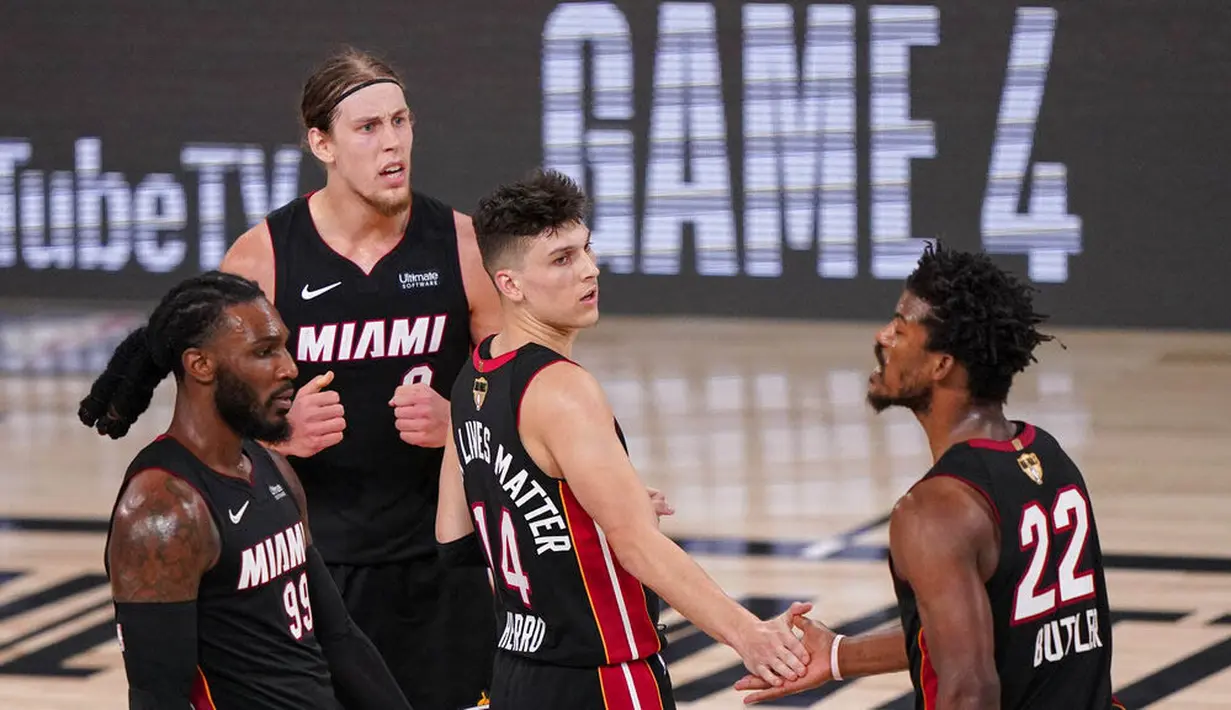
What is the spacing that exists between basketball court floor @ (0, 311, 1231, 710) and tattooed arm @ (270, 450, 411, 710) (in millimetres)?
2042

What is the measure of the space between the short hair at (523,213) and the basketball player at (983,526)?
2.27ft

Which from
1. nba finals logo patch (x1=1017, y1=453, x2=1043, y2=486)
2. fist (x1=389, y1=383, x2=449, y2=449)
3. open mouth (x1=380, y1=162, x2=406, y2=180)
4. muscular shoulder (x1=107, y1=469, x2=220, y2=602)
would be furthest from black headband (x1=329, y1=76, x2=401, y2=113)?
nba finals logo patch (x1=1017, y1=453, x2=1043, y2=486)

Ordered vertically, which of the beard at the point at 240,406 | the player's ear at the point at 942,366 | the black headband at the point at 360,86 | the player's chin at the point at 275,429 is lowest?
the player's chin at the point at 275,429

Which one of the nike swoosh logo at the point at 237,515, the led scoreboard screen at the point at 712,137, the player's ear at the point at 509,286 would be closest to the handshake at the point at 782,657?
the player's ear at the point at 509,286

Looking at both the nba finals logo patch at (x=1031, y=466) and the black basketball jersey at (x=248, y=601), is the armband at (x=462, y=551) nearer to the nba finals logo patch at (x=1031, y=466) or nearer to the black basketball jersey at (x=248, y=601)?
the black basketball jersey at (x=248, y=601)

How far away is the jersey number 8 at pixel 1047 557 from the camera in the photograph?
3.26 m

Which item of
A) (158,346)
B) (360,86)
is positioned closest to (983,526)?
(158,346)

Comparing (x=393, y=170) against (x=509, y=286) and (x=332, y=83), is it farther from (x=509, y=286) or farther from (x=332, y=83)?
(x=509, y=286)

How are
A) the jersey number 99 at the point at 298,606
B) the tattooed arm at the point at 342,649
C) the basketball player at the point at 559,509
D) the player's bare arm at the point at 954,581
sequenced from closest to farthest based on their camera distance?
the player's bare arm at the point at 954,581 → the basketball player at the point at 559,509 → the jersey number 99 at the point at 298,606 → the tattooed arm at the point at 342,649

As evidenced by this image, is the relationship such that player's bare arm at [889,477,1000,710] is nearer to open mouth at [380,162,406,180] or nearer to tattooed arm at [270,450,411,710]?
tattooed arm at [270,450,411,710]

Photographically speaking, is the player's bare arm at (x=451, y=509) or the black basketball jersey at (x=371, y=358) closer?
the player's bare arm at (x=451, y=509)

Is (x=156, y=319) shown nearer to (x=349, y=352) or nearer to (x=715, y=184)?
(x=349, y=352)

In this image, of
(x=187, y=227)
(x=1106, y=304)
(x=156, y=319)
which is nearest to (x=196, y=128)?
(x=187, y=227)

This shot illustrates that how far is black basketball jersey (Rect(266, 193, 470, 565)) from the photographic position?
4664 millimetres
